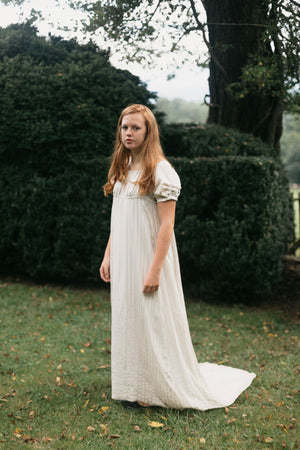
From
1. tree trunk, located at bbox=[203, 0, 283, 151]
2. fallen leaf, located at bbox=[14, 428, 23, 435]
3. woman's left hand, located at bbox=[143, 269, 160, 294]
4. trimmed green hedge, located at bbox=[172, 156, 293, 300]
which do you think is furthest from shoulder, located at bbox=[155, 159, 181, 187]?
tree trunk, located at bbox=[203, 0, 283, 151]

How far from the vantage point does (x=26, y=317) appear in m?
6.38

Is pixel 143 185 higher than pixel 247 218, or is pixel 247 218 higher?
pixel 143 185

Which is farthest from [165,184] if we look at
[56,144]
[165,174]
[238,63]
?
[238,63]

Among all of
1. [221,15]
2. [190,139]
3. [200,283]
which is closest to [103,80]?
[190,139]

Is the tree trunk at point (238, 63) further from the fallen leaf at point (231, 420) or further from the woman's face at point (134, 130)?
the fallen leaf at point (231, 420)

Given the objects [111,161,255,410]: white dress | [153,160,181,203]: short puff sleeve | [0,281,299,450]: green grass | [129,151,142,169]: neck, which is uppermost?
[129,151,142,169]: neck

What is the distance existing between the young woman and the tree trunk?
171 inches

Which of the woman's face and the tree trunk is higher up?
the tree trunk

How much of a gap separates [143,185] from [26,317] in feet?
11.9

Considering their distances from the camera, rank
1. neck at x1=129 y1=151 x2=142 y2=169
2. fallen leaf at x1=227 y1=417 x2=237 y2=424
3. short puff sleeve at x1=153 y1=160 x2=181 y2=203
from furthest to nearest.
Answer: neck at x1=129 y1=151 x2=142 y2=169
fallen leaf at x1=227 y1=417 x2=237 y2=424
short puff sleeve at x1=153 y1=160 x2=181 y2=203

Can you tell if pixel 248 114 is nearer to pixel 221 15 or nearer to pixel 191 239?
pixel 221 15

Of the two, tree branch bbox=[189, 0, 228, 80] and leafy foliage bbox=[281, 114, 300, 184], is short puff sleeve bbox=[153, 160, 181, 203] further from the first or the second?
leafy foliage bbox=[281, 114, 300, 184]

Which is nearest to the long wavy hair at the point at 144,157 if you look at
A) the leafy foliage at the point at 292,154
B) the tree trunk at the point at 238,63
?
the tree trunk at the point at 238,63

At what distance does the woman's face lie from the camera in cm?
360
